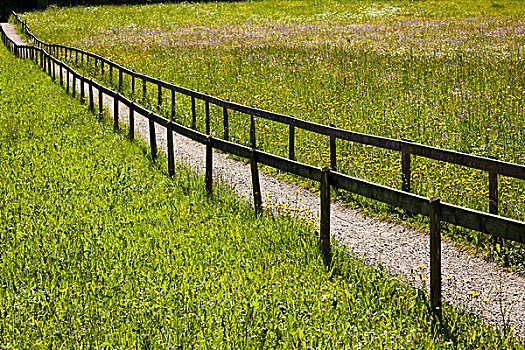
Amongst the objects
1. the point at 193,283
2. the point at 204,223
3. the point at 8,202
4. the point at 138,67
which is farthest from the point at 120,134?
the point at 138,67

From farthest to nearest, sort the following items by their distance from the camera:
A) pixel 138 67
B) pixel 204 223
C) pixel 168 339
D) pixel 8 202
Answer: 1. pixel 138 67
2. pixel 8 202
3. pixel 204 223
4. pixel 168 339

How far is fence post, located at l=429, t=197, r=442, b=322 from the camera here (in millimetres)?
5855

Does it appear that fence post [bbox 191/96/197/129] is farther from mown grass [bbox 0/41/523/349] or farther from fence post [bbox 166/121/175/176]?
mown grass [bbox 0/41/523/349]

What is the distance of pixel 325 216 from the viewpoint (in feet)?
24.4

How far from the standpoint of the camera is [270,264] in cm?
730

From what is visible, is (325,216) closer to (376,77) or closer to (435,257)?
(435,257)

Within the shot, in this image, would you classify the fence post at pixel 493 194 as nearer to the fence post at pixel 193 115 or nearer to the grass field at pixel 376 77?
the grass field at pixel 376 77

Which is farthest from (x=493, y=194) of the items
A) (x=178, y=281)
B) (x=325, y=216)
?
(x=178, y=281)

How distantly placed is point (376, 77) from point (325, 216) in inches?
510

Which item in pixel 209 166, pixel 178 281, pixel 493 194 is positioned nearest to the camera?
pixel 178 281

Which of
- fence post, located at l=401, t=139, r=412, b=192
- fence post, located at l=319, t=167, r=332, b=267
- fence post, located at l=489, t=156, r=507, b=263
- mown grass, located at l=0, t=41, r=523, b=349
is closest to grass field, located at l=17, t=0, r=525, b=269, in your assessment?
fence post, located at l=401, t=139, r=412, b=192

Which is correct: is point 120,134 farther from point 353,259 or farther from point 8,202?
point 353,259

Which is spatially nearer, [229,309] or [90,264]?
[229,309]

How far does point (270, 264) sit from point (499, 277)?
2.55 metres
